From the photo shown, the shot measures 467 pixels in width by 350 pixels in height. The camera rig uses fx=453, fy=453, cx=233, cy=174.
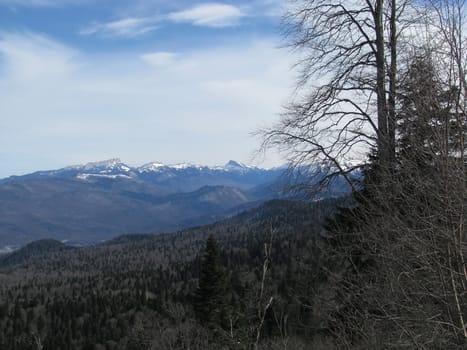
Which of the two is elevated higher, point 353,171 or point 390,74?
point 390,74

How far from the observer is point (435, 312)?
6.07 m

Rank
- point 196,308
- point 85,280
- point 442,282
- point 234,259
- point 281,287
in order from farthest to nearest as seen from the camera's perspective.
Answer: point 85,280
point 234,259
point 281,287
point 196,308
point 442,282

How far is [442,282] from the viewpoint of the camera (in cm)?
577

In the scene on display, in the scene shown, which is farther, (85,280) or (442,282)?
(85,280)

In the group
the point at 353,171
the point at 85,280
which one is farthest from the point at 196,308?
the point at 85,280

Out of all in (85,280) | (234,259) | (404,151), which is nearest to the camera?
(404,151)

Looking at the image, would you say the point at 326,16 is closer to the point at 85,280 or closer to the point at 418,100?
the point at 418,100

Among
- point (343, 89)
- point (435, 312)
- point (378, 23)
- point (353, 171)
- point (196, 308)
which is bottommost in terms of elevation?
point (196, 308)

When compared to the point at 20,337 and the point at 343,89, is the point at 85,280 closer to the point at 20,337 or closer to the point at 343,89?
the point at 20,337

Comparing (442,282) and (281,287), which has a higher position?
(442,282)

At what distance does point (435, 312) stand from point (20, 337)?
124 meters

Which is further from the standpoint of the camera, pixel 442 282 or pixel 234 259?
pixel 234 259

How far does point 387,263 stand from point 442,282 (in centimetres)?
95

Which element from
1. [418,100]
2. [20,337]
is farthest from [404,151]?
[20,337]
